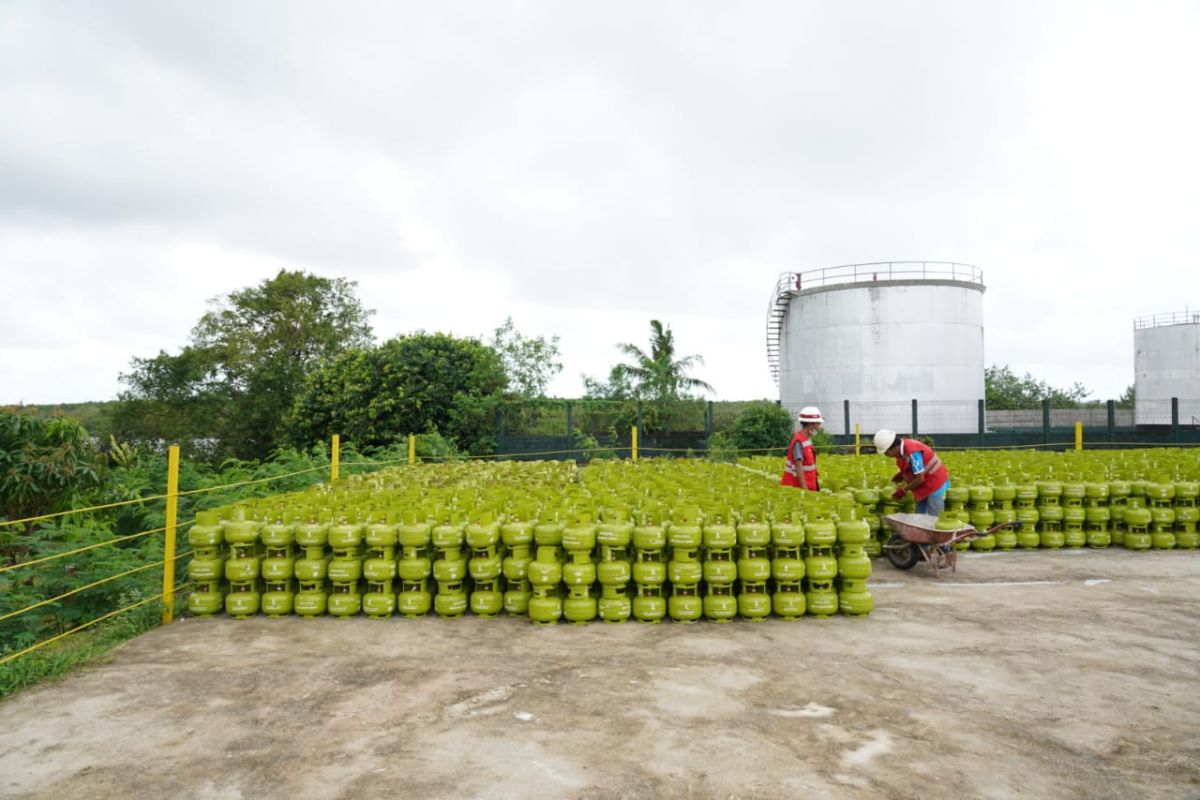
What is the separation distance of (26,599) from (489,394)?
18260mm

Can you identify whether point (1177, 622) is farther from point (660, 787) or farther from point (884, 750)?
point (660, 787)

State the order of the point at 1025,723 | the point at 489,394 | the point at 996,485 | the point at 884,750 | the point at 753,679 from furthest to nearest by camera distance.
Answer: the point at 489,394 → the point at 996,485 → the point at 753,679 → the point at 1025,723 → the point at 884,750

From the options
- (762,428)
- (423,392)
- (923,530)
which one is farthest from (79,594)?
(762,428)

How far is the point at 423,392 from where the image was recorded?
25531 mm

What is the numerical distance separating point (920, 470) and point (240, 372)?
34.8m

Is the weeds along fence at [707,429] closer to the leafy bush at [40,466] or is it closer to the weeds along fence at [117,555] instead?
the weeds along fence at [117,555]

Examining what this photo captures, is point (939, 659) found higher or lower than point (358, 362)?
lower

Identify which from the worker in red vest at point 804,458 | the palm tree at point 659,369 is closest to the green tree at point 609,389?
the palm tree at point 659,369


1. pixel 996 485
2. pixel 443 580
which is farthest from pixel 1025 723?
pixel 996 485

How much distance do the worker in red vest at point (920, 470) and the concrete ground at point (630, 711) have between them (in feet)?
9.53

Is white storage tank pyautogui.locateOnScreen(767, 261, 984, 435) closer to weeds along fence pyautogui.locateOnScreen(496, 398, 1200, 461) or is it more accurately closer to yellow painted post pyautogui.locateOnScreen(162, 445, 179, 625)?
weeds along fence pyautogui.locateOnScreen(496, 398, 1200, 461)

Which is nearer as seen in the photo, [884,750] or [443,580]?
[884,750]

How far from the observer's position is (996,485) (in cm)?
1220

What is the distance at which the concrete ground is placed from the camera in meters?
4.43
